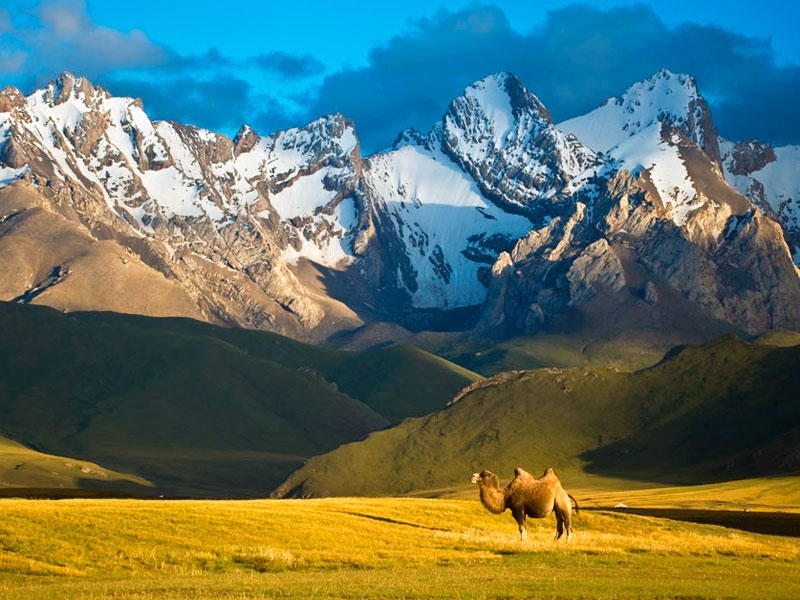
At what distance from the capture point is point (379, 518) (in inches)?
2901

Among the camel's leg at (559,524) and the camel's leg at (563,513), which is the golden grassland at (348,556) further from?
the camel's leg at (563,513)

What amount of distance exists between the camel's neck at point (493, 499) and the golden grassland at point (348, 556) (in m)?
2.76

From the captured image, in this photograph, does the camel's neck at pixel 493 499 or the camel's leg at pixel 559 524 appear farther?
the camel's leg at pixel 559 524

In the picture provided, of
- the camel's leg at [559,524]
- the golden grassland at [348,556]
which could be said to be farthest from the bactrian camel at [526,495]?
the golden grassland at [348,556]

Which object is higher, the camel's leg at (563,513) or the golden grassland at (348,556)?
the camel's leg at (563,513)

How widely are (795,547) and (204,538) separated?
36.0m

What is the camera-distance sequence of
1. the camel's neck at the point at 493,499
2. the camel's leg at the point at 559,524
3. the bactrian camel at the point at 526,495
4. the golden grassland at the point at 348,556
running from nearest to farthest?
the golden grassland at the point at 348,556 < the bactrian camel at the point at 526,495 < the camel's neck at the point at 493,499 < the camel's leg at the point at 559,524

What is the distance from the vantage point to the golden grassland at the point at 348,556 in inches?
1866

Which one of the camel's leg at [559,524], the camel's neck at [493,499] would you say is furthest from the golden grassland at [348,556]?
the camel's neck at [493,499]

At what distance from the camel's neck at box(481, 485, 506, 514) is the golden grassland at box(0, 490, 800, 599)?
9.04 feet

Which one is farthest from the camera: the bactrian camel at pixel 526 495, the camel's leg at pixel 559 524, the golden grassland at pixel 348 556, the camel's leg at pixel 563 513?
the camel's leg at pixel 559 524

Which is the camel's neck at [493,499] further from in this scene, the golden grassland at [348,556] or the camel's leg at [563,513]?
the camel's leg at [563,513]

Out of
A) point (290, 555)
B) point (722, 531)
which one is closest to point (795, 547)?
point (722, 531)

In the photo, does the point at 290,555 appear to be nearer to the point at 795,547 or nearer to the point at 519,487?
the point at 519,487
